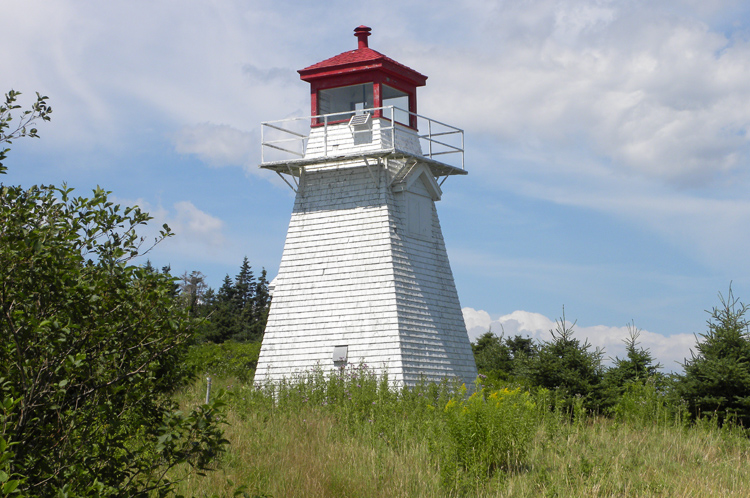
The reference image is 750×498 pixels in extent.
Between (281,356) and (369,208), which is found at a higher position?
(369,208)

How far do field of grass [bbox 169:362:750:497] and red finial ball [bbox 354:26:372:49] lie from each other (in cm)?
1393

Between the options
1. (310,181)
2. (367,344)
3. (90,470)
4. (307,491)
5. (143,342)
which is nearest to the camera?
(90,470)

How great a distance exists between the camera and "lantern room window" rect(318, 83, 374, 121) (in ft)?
77.7

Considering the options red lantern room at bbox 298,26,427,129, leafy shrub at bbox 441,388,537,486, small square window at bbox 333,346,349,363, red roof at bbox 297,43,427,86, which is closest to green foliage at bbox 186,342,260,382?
small square window at bbox 333,346,349,363

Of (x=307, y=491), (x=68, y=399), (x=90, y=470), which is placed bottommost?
(x=307, y=491)

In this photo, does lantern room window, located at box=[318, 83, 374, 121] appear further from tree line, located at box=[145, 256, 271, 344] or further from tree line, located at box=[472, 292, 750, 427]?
tree line, located at box=[145, 256, 271, 344]

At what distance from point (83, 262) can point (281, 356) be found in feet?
54.3

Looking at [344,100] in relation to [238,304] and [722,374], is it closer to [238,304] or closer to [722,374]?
[722,374]

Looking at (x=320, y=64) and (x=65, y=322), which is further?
(x=320, y=64)

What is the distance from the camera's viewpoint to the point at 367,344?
69.8ft

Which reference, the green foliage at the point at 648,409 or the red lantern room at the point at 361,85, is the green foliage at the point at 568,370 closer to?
the green foliage at the point at 648,409

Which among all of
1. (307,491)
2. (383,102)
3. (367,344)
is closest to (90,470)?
(307,491)

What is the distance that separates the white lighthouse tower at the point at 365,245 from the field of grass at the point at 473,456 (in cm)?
614

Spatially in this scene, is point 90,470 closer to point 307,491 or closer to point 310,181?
point 307,491
